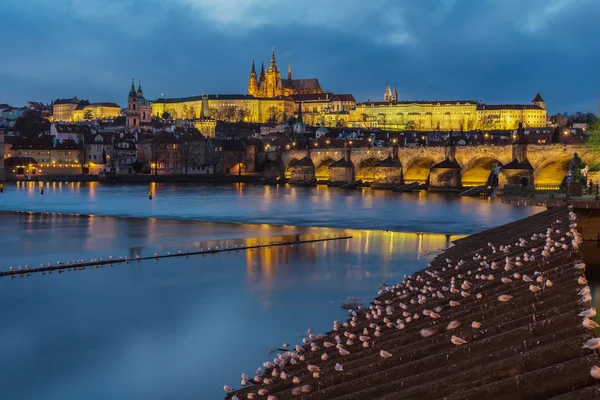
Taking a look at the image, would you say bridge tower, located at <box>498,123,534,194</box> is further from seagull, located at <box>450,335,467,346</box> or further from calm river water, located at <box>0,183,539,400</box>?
seagull, located at <box>450,335,467,346</box>

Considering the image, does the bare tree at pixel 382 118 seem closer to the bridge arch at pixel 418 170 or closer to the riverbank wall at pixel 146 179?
the riverbank wall at pixel 146 179

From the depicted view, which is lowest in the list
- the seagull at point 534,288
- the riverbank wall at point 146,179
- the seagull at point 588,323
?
the riverbank wall at point 146,179

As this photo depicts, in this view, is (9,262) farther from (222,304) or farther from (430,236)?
(430,236)

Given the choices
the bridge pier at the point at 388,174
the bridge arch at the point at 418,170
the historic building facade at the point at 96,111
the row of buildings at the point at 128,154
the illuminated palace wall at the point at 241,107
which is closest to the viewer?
the bridge pier at the point at 388,174

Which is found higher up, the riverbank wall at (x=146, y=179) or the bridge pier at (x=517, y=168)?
the bridge pier at (x=517, y=168)

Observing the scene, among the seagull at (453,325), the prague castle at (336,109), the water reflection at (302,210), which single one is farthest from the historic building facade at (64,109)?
the seagull at (453,325)

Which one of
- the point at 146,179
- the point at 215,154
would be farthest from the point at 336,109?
the point at 146,179

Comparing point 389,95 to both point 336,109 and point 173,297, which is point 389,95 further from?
point 173,297

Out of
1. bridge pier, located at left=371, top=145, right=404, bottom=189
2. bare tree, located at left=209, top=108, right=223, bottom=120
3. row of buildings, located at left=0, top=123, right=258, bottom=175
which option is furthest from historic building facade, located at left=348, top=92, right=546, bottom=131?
bridge pier, located at left=371, top=145, right=404, bottom=189
